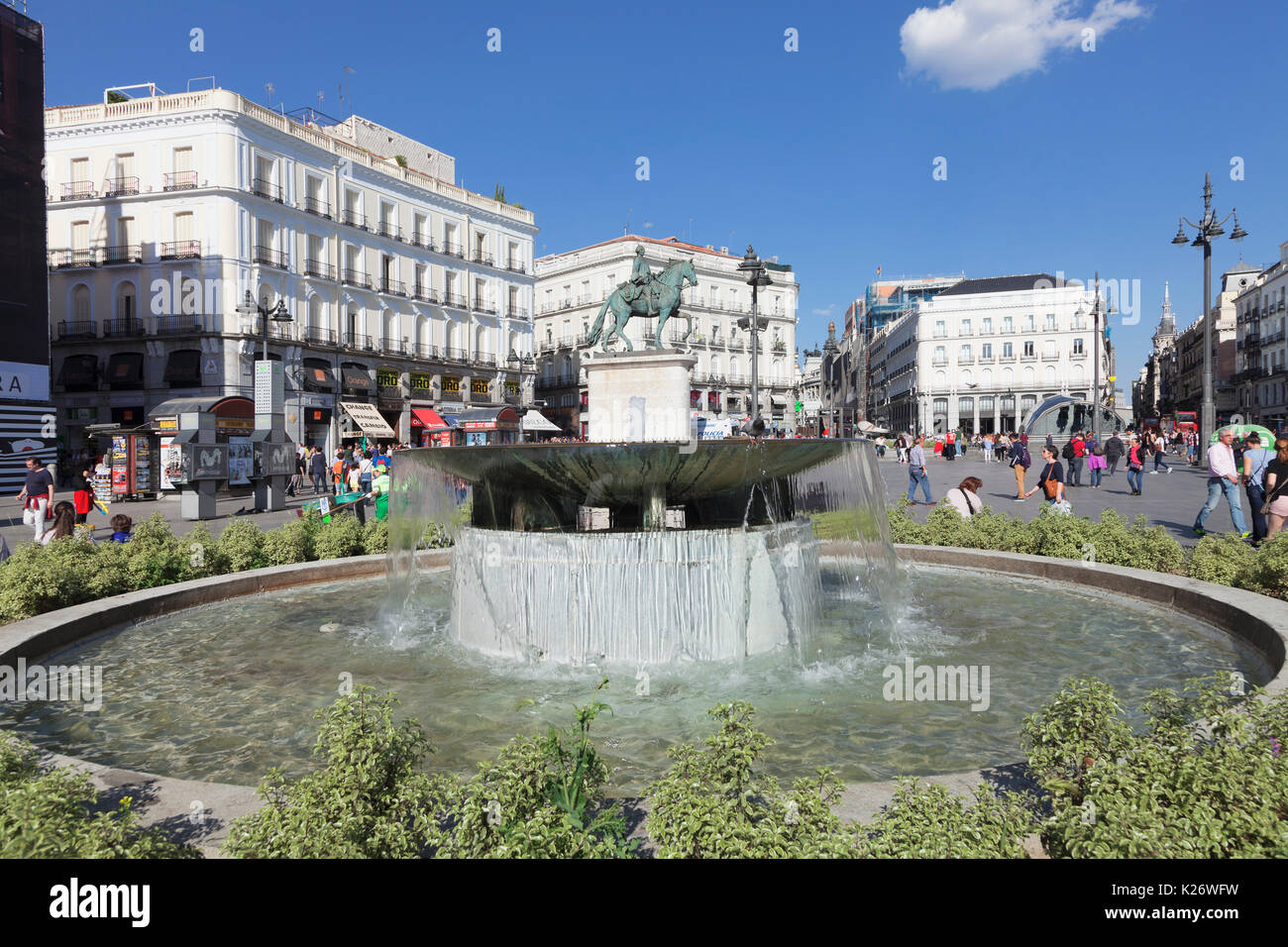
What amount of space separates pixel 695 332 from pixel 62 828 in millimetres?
62781

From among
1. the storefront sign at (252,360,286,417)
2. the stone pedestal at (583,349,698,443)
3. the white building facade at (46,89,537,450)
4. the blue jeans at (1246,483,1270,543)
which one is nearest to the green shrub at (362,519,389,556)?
the stone pedestal at (583,349,698,443)

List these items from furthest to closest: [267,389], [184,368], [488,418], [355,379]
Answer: [488,418] → [355,379] → [184,368] → [267,389]

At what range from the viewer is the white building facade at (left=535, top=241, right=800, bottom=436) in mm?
63000

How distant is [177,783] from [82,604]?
4.93 m

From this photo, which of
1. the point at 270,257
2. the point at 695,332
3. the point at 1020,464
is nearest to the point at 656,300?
the point at 1020,464

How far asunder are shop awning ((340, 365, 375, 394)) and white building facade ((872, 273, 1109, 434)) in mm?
59662

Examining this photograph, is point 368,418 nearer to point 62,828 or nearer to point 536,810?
point 62,828

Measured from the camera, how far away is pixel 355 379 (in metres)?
40.3

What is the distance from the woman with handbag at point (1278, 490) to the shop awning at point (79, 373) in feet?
134

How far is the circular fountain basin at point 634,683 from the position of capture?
14.7 feet

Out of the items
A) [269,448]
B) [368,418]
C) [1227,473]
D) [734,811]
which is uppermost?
[368,418]

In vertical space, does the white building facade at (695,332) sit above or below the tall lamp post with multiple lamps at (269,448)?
above

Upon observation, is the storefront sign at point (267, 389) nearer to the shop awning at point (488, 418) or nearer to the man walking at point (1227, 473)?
the man walking at point (1227, 473)

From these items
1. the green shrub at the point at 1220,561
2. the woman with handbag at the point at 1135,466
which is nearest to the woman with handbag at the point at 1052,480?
the woman with handbag at the point at 1135,466
